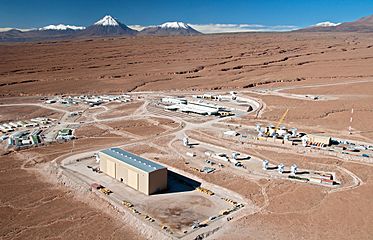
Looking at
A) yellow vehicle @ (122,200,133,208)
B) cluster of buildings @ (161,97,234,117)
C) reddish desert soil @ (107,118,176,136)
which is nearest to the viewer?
yellow vehicle @ (122,200,133,208)

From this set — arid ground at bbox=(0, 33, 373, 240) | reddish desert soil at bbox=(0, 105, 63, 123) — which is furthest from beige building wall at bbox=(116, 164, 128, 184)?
reddish desert soil at bbox=(0, 105, 63, 123)

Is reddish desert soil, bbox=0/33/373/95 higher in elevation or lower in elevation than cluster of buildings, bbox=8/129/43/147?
higher

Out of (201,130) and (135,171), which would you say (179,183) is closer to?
(135,171)

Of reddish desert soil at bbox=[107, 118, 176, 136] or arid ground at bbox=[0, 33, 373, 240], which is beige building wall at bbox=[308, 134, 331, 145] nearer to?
arid ground at bbox=[0, 33, 373, 240]

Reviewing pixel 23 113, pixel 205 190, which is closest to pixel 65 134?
pixel 23 113

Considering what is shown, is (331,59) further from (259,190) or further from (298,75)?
(259,190)

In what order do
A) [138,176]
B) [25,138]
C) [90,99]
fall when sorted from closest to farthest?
[138,176], [25,138], [90,99]

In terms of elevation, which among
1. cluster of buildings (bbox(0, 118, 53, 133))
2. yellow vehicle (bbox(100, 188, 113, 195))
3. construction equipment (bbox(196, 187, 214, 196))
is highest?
construction equipment (bbox(196, 187, 214, 196))

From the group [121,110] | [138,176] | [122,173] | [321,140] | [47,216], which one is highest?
[321,140]
